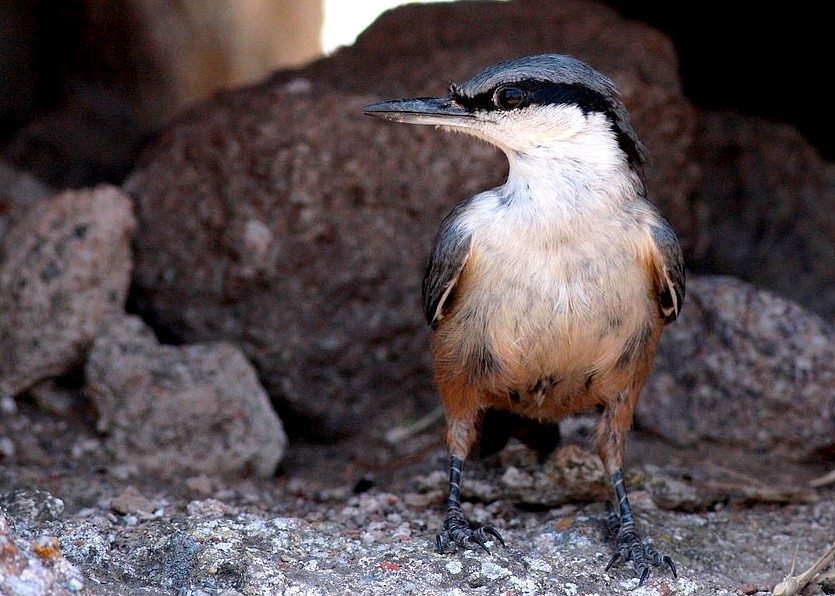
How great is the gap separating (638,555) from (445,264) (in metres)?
1.45

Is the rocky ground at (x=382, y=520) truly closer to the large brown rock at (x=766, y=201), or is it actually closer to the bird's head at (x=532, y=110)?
the bird's head at (x=532, y=110)

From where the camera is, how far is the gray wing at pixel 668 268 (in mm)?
4637

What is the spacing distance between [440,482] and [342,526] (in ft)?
2.23

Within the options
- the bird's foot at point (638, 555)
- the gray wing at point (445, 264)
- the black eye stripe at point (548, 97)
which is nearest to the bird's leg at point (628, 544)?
the bird's foot at point (638, 555)

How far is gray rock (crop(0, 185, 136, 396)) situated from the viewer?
5961 millimetres

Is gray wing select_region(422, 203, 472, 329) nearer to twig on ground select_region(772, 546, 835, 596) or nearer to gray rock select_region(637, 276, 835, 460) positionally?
twig on ground select_region(772, 546, 835, 596)

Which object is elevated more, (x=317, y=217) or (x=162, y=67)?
(x=162, y=67)

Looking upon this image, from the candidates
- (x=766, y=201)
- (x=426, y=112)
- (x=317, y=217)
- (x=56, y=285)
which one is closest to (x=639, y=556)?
(x=426, y=112)

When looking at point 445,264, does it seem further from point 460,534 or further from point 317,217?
point 317,217

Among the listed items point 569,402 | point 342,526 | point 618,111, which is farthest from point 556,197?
point 342,526

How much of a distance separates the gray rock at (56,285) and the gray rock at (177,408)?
6.7 inches

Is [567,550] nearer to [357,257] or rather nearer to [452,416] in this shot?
[452,416]

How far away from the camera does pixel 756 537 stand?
5062mm

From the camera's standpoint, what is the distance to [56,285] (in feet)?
19.7
